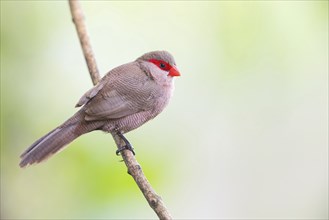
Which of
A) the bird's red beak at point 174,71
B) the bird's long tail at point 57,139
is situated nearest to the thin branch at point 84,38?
the bird's long tail at point 57,139

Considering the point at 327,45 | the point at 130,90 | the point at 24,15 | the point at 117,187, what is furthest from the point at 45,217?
the point at 327,45

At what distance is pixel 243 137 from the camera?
3.13m

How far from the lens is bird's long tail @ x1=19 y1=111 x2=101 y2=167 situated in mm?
2561

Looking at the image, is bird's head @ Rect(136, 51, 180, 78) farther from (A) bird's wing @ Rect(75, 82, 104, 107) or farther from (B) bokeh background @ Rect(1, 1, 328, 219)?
(A) bird's wing @ Rect(75, 82, 104, 107)

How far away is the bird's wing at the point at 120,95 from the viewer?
2873 mm

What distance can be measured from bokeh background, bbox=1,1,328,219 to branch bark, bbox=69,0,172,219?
0.17ft

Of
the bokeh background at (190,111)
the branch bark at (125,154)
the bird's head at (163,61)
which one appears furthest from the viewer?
the bird's head at (163,61)

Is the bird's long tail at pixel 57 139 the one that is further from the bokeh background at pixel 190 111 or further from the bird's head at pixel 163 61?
the bird's head at pixel 163 61

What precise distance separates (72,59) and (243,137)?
850 millimetres

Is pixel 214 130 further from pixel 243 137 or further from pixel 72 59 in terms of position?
pixel 72 59

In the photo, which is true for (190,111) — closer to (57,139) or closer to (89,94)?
(89,94)

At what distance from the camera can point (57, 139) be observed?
8.79 ft

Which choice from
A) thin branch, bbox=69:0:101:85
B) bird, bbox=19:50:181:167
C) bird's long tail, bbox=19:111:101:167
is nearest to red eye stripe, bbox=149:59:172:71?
bird, bbox=19:50:181:167

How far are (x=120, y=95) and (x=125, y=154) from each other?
340 millimetres
